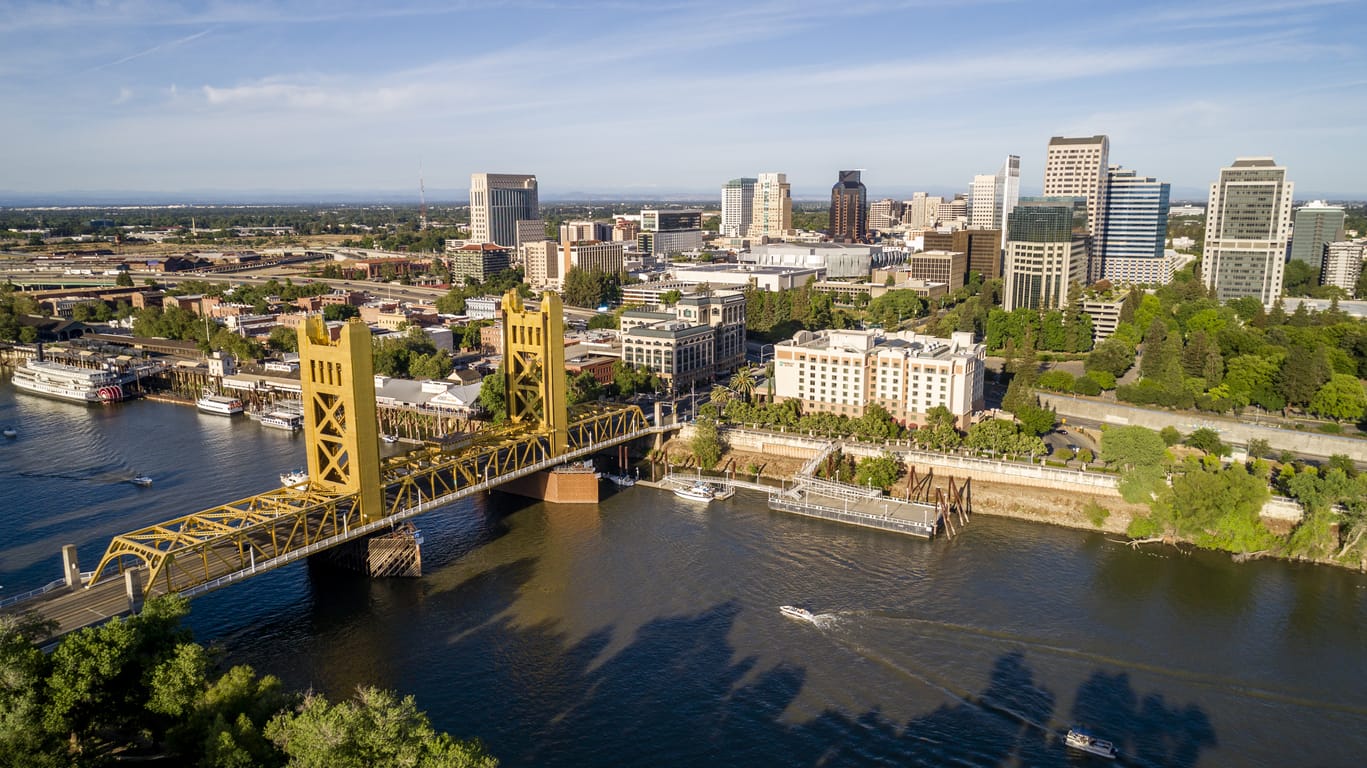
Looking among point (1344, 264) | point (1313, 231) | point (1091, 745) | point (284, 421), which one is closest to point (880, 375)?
point (1091, 745)

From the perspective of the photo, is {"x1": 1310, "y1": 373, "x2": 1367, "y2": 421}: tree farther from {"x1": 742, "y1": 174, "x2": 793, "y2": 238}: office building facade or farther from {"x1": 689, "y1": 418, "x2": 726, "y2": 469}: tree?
{"x1": 742, "y1": 174, "x2": 793, "y2": 238}: office building facade

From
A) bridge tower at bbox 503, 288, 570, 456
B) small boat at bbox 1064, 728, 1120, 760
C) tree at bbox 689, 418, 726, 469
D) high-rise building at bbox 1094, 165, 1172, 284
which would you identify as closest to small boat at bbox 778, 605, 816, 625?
small boat at bbox 1064, 728, 1120, 760

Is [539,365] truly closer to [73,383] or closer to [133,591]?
[133,591]

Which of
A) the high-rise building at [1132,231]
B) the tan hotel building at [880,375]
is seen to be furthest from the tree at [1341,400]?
the high-rise building at [1132,231]

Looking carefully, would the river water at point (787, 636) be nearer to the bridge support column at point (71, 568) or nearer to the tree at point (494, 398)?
the bridge support column at point (71, 568)

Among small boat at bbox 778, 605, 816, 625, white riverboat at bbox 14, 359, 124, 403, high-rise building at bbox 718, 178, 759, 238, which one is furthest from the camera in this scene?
high-rise building at bbox 718, 178, 759, 238

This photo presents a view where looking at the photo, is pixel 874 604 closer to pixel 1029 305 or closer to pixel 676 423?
pixel 676 423
